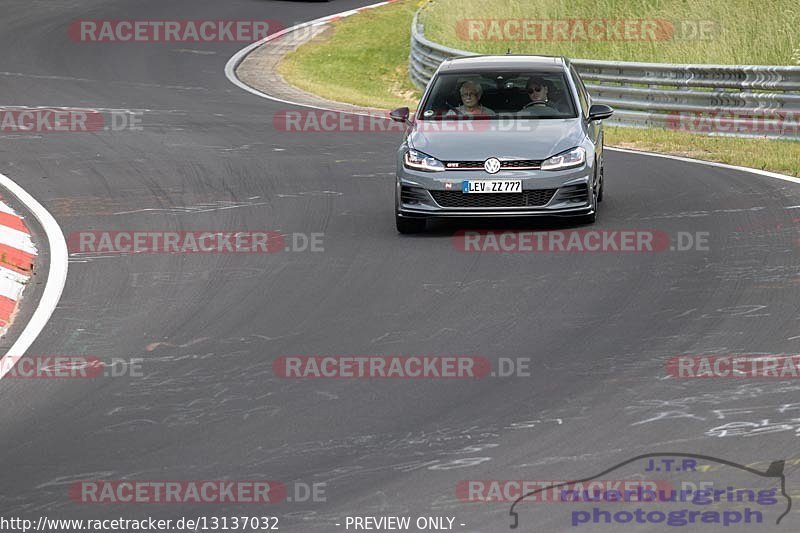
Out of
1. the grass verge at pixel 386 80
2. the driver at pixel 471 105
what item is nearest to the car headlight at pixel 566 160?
the driver at pixel 471 105

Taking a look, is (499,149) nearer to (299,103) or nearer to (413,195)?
(413,195)

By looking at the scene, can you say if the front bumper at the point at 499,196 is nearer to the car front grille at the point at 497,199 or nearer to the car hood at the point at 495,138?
the car front grille at the point at 497,199

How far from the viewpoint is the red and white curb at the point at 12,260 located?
10.8 m

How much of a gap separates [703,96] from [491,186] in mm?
9160

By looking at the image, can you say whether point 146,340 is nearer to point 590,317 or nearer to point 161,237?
point 590,317

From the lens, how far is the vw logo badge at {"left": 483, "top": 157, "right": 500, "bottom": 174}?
1295 centimetres

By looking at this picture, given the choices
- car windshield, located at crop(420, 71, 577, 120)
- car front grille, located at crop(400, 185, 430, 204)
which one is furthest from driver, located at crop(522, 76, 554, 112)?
car front grille, located at crop(400, 185, 430, 204)

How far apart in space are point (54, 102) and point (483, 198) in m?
13.0

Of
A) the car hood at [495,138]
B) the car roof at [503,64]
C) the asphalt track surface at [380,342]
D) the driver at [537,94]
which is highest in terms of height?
the car roof at [503,64]

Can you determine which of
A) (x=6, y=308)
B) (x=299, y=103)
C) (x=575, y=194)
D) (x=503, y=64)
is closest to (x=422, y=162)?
(x=575, y=194)

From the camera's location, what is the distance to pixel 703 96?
834 inches

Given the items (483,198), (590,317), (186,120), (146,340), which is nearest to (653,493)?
(590,317)

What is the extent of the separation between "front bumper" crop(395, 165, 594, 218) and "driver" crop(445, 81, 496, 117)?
112 cm

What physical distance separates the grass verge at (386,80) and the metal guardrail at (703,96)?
29cm
